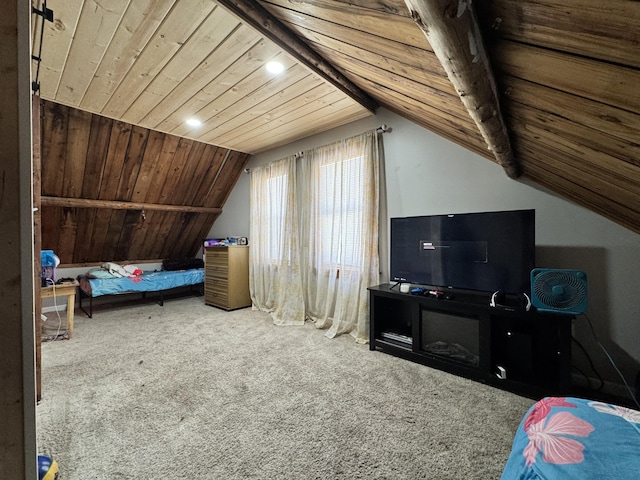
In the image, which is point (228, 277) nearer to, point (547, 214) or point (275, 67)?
point (275, 67)

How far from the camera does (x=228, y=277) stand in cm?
417

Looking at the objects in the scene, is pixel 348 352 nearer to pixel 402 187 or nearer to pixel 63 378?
pixel 402 187

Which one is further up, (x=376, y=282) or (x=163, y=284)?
(x=376, y=282)

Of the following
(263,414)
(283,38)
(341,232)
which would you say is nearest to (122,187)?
(341,232)

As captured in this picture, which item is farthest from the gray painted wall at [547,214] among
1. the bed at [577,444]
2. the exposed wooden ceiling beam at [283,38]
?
the bed at [577,444]

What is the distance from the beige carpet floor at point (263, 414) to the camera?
131 cm

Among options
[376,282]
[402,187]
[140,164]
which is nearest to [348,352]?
[376,282]

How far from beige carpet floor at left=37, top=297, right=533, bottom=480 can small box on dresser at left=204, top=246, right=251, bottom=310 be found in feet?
4.63

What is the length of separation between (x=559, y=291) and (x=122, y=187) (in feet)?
17.5

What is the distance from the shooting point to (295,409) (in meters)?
1.73

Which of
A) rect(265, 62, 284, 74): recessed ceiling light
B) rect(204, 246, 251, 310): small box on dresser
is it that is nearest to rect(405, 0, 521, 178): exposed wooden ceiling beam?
rect(265, 62, 284, 74): recessed ceiling light

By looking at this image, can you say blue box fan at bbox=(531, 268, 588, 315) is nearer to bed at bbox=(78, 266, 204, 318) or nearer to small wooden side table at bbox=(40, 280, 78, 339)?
small wooden side table at bbox=(40, 280, 78, 339)

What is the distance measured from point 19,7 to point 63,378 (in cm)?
267

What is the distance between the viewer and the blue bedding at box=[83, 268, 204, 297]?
3906 mm
